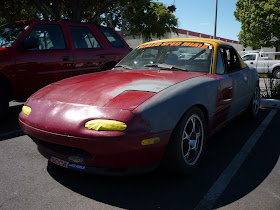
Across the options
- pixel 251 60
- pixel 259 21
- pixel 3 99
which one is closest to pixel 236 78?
pixel 3 99

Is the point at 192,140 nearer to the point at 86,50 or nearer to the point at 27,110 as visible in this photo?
the point at 27,110

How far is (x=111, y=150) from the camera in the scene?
88.0 inches

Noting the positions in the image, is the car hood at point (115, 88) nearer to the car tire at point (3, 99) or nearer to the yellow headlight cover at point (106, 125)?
the yellow headlight cover at point (106, 125)

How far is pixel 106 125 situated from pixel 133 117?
225 millimetres

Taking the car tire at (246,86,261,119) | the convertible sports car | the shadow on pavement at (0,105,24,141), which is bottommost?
the shadow on pavement at (0,105,24,141)

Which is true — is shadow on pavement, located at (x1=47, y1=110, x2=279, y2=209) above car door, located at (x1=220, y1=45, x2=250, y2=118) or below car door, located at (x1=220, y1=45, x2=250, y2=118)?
below

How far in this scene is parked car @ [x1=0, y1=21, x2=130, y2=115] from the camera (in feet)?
15.4

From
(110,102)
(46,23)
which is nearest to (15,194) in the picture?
(110,102)

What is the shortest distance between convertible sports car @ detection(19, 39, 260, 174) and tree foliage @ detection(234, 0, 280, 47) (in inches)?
1034

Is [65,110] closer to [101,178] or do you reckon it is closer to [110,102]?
[110,102]

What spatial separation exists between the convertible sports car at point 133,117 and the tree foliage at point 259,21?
26270 mm

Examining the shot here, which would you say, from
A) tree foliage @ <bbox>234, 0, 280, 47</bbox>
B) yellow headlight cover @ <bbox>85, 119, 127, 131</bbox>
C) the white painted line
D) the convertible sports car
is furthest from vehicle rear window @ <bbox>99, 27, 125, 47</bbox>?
tree foliage @ <bbox>234, 0, 280, 47</bbox>

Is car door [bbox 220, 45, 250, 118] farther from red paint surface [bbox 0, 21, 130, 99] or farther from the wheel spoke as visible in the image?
red paint surface [bbox 0, 21, 130, 99]

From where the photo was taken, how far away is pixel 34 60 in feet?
16.2
